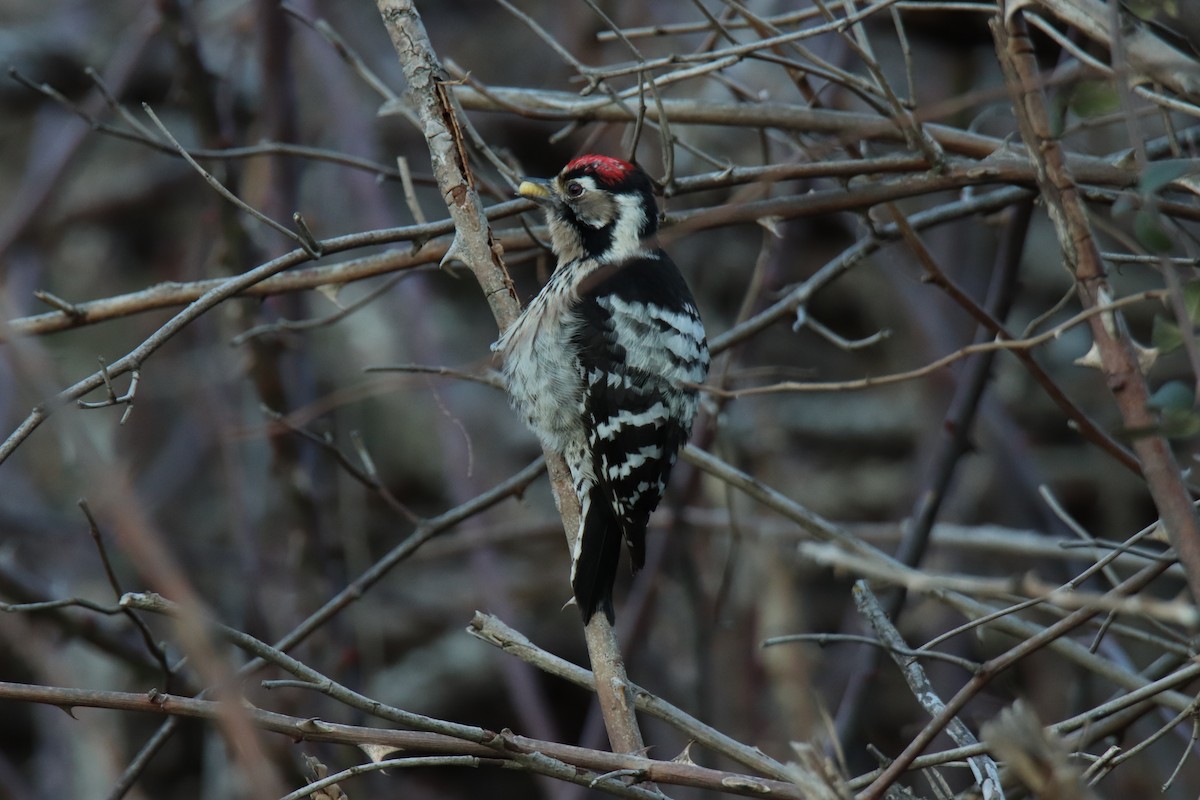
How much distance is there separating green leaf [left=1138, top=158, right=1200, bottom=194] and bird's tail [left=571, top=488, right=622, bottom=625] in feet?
5.07

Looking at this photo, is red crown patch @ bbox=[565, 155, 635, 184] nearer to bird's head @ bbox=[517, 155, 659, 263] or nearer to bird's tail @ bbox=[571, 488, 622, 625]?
bird's head @ bbox=[517, 155, 659, 263]

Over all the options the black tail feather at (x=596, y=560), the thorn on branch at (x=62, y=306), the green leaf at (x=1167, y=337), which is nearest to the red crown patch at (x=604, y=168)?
the black tail feather at (x=596, y=560)

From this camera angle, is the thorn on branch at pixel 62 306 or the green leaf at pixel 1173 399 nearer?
the green leaf at pixel 1173 399

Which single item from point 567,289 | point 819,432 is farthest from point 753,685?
point 567,289

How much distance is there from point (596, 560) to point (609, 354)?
798 millimetres

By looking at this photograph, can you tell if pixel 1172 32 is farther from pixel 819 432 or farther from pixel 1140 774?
pixel 819 432

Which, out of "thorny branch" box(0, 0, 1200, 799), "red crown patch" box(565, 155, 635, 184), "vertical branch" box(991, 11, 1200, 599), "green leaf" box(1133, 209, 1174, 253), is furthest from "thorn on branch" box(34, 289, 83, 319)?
"green leaf" box(1133, 209, 1174, 253)

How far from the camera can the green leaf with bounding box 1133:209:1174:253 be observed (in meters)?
1.74

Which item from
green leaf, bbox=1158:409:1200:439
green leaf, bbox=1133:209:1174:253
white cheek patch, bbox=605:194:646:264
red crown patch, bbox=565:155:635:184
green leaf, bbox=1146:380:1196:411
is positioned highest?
red crown patch, bbox=565:155:635:184

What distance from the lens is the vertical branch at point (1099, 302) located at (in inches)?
62.7

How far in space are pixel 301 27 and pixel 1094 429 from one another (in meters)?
4.60

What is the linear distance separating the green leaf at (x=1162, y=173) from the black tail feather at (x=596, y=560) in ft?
5.03

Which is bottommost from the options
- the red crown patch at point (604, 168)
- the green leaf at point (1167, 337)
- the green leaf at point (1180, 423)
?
the green leaf at point (1180, 423)

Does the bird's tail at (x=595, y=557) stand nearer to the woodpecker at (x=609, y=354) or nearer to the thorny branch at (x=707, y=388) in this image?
the woodpecker at (x=609, y=354)
